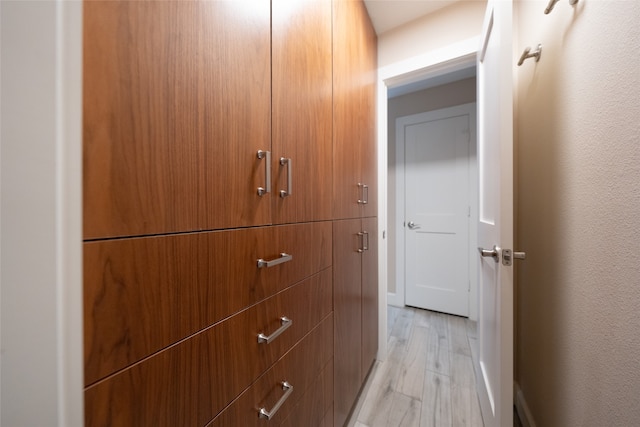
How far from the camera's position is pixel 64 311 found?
0.31 metres

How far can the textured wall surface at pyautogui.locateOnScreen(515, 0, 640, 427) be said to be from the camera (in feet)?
1.90

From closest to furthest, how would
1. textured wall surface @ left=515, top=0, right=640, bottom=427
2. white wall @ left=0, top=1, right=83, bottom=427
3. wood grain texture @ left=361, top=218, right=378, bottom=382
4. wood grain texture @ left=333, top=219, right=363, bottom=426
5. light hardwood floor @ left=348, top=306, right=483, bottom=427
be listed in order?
1. white wall @ left=0, top=1, right=83, bottom=427
2. textured wall surface @ left=515, top=0, right=640, bottom=427
3. wood grain texture @ left=333, top=219, right=363, bottom=426
4. light hardwood floor @ left=348, top=306, right=483, bottom=427
5. wood grain texture @ left=361, top=218, right=378, bottom=382

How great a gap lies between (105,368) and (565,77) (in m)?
1.52

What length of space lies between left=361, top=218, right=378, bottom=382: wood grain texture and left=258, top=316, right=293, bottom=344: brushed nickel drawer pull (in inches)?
30.5

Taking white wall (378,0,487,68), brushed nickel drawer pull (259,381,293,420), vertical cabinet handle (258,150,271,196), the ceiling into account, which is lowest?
brushed nickel drawer pull (259,381,293,420)

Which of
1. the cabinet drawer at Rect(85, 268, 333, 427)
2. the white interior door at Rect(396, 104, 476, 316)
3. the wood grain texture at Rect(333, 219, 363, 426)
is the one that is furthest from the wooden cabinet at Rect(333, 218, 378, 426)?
the white interior door at Rect(396, 104, 476, 316)

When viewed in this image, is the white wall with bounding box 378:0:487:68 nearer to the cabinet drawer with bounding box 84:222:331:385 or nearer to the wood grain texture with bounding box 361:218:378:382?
the wood grain texture with bounding box 361:218:378:382

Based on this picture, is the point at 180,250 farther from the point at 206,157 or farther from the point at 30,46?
the point at 30,46

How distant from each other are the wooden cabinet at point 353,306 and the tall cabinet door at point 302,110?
0.28 meters

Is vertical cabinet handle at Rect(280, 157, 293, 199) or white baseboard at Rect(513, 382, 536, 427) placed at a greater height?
vertical cabinet handle at Rect(280, 157, 293, 199)

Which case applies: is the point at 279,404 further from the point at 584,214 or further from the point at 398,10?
the point at 398,10

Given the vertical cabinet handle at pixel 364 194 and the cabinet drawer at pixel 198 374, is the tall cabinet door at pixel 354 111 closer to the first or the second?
the vertical cabinet handle at pixel 364 194

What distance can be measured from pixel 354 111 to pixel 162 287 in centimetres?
120

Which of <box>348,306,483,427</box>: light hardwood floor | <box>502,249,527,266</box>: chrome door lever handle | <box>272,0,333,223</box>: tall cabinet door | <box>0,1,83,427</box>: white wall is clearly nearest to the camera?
<box>0,1,83,427</box>: white wall
